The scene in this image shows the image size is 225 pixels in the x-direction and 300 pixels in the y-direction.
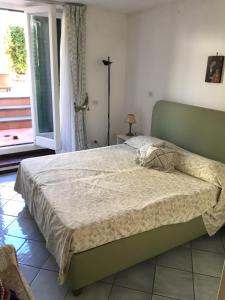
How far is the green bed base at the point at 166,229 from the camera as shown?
1.84 m

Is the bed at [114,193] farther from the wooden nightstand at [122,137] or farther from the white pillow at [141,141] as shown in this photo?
the wooden nightstand at [122,137]

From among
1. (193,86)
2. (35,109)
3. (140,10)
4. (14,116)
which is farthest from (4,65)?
(193,86)

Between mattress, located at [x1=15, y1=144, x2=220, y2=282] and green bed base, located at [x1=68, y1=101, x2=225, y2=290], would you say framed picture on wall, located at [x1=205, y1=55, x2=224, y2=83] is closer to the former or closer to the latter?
green bed base, located at [x1=68, y1=101, x2=225, y2=290]

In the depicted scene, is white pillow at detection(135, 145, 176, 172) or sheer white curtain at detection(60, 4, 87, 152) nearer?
white pillow at detection(135, 145, 176, 172)

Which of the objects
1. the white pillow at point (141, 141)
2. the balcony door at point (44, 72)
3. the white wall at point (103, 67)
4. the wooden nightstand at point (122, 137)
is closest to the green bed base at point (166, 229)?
the white pillow at point (141, 141)

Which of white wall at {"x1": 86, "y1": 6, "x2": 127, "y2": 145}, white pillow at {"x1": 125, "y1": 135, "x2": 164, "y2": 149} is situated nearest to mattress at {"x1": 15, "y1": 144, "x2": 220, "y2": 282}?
white pillow at {"x1": 125, "y1": 135, "x2": 164, "y2": 149}

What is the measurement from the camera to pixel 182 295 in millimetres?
1931

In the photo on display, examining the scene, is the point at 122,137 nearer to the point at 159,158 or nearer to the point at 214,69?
the point at 159,158

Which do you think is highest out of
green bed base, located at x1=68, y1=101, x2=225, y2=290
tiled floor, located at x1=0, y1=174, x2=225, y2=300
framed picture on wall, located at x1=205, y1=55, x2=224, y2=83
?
framed picture on wall, located at x1=205, y1=55, x2=224, y2=83

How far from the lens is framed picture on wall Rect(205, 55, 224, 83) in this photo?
283cm

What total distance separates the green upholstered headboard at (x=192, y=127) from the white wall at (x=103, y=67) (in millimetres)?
1076

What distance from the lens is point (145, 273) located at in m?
2.13

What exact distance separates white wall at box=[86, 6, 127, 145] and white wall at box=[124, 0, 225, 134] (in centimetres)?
16

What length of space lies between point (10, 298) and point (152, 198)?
1.32 m
